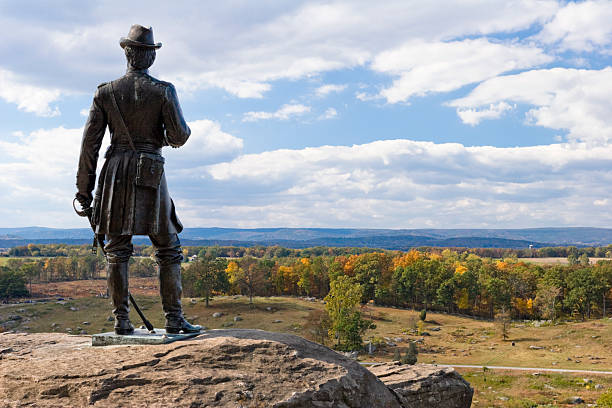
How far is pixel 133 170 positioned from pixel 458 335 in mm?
67823

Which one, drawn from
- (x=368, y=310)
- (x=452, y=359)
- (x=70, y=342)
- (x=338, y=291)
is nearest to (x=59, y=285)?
(x=368, y=310)

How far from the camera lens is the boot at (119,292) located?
8.12m

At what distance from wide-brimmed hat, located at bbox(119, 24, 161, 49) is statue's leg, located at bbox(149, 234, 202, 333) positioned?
3.27m

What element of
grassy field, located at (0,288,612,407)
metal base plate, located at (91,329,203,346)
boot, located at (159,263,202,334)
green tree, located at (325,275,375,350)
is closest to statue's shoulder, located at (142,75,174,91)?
boot, located at (159,263,202,334)

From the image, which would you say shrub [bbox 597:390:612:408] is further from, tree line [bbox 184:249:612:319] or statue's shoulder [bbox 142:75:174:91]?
tree line [bbox 184:249:612:319]

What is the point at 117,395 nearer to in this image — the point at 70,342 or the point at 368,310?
the point at 70,342

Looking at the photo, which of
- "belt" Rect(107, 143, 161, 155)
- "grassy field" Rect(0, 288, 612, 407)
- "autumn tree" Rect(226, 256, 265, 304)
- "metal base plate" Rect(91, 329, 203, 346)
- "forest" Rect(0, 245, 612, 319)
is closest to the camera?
"metal base plate" Rect(91, 329, 203, 346)

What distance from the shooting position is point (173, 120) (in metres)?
8.00

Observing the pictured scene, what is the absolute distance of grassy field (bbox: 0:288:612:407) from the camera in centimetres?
4028

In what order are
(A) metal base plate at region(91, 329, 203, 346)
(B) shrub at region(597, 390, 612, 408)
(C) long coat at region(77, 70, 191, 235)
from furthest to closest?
(B) shrub at region(597, 390, 612, 408), (C) long coat at region(77, 70, 191, 235), (A) metal base plate at region(91, 329, 203, 346)

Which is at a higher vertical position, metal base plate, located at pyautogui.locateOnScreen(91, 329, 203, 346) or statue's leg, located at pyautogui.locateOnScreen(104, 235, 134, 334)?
statue's leg, located at pyautogui.locateOnScreen(104, 235, 134, 334)

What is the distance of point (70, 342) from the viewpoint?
8.78 m

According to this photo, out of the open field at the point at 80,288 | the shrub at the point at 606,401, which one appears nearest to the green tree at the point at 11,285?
the open field at the point at 80,288

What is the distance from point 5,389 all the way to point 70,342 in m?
2.17
